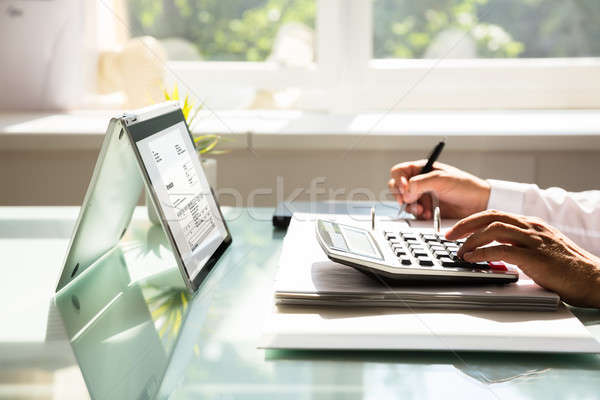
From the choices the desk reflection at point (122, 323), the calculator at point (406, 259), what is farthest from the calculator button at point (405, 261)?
the desk reflection at point (122, 323)

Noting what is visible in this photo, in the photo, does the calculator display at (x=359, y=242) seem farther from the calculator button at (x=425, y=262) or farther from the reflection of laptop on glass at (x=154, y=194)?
the reflection of laptop on glass at (x=154, y=194)

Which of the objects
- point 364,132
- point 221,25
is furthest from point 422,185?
point 221,25

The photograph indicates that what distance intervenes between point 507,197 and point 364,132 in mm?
671

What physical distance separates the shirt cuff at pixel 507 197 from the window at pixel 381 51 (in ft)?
3.20

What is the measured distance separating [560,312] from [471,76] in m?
1.52

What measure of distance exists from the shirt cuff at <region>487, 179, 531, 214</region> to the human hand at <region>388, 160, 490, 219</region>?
→ 0.01m

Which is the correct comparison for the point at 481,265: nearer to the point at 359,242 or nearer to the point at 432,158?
the point at 359,242

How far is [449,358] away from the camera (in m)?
0.60

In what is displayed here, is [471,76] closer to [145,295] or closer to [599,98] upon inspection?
[599,98]

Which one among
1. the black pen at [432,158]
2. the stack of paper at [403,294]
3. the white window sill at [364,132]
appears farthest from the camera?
the white window sill at [364,132]

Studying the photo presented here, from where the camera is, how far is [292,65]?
6.95 feet

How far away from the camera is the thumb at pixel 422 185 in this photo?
1159 mm

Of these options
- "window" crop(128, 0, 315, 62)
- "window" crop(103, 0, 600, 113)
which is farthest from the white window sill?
"window" crop(128, 0, 315, 62)

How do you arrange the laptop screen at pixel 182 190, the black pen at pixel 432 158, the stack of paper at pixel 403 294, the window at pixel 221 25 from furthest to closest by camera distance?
the window at pixel 221 25 → the black pen at pixel 432 158 → the laptop screen at pixel 182 190 → the stack of paper at pixel 403 294
